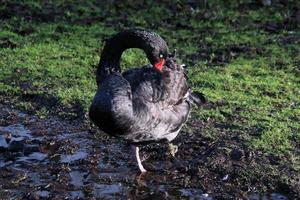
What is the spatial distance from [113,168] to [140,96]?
0.93 m

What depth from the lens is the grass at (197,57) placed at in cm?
718

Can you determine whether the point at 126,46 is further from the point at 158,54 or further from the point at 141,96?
the point at 141,96

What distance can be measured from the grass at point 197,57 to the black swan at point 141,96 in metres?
0.95

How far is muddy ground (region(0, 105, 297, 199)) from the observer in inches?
218

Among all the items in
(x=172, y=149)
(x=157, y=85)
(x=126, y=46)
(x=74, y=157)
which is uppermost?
(x=126, y=46)

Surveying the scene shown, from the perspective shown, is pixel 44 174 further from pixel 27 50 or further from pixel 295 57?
pixel 295 57

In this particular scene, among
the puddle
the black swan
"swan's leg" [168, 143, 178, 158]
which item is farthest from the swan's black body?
the puddle

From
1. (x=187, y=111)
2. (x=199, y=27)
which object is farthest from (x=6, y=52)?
(x=187, y=111)

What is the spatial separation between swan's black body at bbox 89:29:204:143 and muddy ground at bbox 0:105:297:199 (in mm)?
446

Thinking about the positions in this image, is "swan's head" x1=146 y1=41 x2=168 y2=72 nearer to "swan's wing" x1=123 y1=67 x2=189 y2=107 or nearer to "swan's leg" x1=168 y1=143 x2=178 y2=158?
"swan's wing" x1=123 y1=67 x2=189 y2=107

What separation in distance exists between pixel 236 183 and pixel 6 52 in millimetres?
4925

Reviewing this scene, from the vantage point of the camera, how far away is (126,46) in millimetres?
5848

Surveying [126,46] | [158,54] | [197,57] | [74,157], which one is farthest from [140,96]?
[197,57]

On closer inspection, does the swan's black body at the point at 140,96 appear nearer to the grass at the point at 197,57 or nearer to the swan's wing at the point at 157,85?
the swan's wing at the point at 157,85
